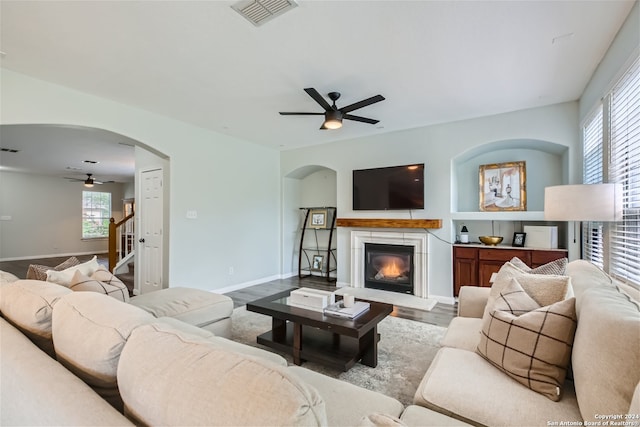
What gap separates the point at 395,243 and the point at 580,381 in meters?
3.79

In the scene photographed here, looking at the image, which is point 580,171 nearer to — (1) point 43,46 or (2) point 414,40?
(2) point 414,40

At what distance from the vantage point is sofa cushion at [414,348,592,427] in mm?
1162

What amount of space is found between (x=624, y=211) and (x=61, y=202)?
12728mm

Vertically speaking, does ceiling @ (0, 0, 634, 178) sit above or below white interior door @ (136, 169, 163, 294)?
above

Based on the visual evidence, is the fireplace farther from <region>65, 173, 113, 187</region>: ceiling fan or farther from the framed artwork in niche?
<region>65, 173, 113, 187</region>: ceiling fan

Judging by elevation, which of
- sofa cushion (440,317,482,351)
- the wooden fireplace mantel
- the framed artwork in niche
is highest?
the framed artwork in niche

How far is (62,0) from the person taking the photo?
Answer: 6.37 ft

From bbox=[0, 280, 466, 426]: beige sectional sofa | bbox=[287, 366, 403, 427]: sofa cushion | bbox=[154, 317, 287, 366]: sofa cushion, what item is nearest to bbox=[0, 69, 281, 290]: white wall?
bbox=[0, 280, 466, 426]: beige sectional sofa

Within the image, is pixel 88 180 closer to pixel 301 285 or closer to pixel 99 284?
pixel 301 285

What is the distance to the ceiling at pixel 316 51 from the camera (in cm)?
205

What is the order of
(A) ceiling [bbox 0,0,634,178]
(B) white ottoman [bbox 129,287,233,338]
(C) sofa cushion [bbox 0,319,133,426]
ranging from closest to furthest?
(C) sofa cushion [bbox 0,319,133,426] < (A) ceiling [bbox 0,0,634,178] < (B) white ottoman [bbox 129,287,233,338]

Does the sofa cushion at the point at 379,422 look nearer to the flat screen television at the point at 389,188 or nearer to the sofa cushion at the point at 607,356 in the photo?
the sofa cushion at the point at 607,356

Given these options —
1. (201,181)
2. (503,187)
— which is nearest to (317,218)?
(201,181)

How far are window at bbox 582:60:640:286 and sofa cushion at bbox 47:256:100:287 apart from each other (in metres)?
3.83
